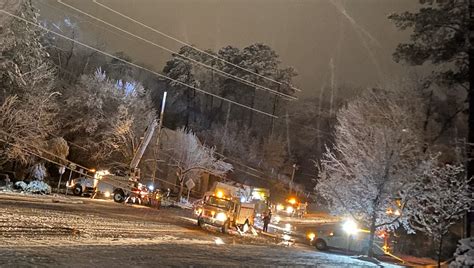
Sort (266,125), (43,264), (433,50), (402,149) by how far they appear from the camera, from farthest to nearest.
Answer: (266,125) → (402,149) → (433,50) → (43,264)

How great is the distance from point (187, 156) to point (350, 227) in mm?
31225

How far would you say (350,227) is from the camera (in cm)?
3097

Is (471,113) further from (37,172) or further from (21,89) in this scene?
(37,172)

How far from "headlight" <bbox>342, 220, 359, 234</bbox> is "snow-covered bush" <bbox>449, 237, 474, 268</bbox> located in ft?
39.1

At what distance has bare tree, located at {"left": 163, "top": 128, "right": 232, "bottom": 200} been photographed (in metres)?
59.0

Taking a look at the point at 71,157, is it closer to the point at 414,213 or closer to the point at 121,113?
the point at 121,113

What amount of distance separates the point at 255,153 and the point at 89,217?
56919 mm

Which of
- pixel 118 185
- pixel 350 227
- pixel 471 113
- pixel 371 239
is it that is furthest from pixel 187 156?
pixel 471 113

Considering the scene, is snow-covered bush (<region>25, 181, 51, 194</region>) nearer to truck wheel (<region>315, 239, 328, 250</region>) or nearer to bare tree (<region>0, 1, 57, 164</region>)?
bare tree (<region>0, 1, 57, 164</region>)

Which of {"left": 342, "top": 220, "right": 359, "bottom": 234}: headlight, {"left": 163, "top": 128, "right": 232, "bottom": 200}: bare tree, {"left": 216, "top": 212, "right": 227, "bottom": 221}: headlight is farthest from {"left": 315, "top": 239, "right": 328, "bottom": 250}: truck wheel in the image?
{"left": 163, "top": 128, "right": 232, "bottom": 200}: bare tree

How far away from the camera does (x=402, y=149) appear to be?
28297mm

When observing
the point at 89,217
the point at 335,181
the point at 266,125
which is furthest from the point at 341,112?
the point at 266,125

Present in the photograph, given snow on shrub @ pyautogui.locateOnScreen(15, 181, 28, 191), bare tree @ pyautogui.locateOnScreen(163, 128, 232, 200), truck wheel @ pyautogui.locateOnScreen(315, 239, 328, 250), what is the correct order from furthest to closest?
bare tree @ pyautogui.locateOnScreen(163, 128, 232, 200) → snow on shrub @ pyautogui.locateOnScreen(15, 181, 28, 191) → truck wheel @ pyautogui.locateOnScreen(315, 239, 328, 250)

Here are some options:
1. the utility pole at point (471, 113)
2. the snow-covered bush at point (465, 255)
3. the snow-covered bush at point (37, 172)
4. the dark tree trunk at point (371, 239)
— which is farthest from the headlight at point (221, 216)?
the snow-covered bush at point (37, 172)
